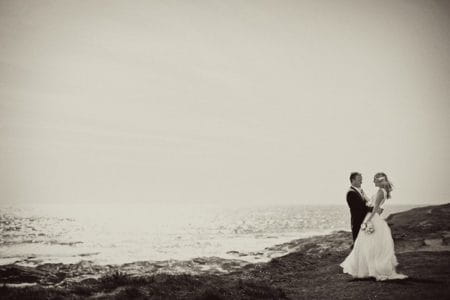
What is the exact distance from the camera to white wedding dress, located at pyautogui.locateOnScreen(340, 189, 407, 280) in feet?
38.4

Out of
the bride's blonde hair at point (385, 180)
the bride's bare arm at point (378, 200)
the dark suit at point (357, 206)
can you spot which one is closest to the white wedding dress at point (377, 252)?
the bride's bare arm at point (378, 200)

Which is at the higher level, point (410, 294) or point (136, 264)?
point (410, 294)

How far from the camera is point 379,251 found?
11797 millimetres

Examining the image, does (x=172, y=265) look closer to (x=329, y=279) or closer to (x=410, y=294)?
(x=329, y=279)

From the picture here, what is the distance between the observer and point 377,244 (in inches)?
469

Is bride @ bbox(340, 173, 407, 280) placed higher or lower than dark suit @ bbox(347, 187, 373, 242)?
lower

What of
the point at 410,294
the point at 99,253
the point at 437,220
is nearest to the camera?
the point at 410,294

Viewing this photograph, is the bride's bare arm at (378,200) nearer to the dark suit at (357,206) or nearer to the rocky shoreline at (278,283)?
the dark suit at (357,206)

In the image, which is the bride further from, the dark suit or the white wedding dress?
the dark suit

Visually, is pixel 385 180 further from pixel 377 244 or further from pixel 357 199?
pixel 377 244

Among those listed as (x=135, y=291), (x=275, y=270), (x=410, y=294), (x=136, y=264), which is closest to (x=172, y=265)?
(x=136, y=264)

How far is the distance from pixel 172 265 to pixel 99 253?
21.6m

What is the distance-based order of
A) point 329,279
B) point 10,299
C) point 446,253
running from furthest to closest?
point 446,253 → point 329,279 → point 10,299

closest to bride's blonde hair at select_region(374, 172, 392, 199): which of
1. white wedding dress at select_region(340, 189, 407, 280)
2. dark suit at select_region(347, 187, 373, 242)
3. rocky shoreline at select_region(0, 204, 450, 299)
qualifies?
white wedding dress at select_region(340, 189, 407, 280)
